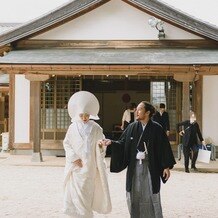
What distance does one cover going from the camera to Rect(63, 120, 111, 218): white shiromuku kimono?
5504mm

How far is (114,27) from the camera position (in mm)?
13406

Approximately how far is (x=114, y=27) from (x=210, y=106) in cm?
373

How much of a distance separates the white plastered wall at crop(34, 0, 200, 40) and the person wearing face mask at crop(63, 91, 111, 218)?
26.4ft

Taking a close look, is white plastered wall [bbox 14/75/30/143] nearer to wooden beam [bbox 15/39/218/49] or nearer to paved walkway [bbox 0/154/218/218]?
wooden beam [bbox 15/39/218/49]

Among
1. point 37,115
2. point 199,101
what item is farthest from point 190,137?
point 37,115

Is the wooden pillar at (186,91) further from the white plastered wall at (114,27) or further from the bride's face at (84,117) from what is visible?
the bride's face at (84,117)

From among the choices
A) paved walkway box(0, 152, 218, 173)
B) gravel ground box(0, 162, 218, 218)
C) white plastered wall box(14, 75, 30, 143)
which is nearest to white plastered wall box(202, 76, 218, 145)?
paved walkway box(0, 152, 218, 173)

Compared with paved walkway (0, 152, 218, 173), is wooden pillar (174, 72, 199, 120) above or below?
above

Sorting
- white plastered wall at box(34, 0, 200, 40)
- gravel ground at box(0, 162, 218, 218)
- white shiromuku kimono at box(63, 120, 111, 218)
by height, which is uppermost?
white plastered wall at box(34, 0, 200, 40)

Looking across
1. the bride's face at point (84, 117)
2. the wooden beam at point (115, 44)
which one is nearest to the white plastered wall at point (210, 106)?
the wooden beam at point (115, 44)

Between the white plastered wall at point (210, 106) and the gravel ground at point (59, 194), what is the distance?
3.01 m

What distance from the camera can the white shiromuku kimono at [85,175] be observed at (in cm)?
550

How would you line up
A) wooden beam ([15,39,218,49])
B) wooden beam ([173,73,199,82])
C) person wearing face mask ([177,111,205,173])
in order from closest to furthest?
person wearing face mask ([177,111,205,173]) → wooden beam ([173,73,199,82]) → wooden beam ([15,39,218,49])

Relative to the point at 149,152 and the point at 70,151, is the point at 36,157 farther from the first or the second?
the point at 149,152
